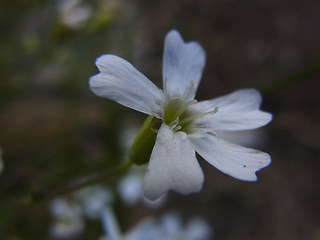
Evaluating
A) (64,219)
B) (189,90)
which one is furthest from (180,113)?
(64,219)

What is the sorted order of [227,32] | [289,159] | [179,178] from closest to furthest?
[179,178] → [289,159] → [227,32]

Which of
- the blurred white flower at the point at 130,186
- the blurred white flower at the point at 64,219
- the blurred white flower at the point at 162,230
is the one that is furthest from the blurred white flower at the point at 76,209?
the blurred white flower at the point at 162,230

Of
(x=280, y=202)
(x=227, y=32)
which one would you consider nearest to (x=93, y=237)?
(x=280, y=202)

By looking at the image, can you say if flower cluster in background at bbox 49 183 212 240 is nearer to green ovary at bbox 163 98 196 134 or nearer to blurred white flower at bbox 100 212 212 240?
blurred white flower at bbox 100 212 212 240

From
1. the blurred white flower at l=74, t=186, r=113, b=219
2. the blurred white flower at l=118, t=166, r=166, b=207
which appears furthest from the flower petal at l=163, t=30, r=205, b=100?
the blurred white flower at l=118, t=166, r=166, b=207

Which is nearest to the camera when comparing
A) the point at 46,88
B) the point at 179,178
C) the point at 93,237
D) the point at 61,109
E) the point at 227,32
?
the point at 179,178

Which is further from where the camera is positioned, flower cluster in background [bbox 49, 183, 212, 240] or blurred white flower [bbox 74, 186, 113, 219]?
blurred white flower [bbox 74, 186, 113, 219]

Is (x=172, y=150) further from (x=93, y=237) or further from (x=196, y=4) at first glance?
(x=196, y=4)

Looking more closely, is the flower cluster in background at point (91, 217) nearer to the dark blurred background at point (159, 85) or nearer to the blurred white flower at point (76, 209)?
the blurred white flower at point (76, 209)
